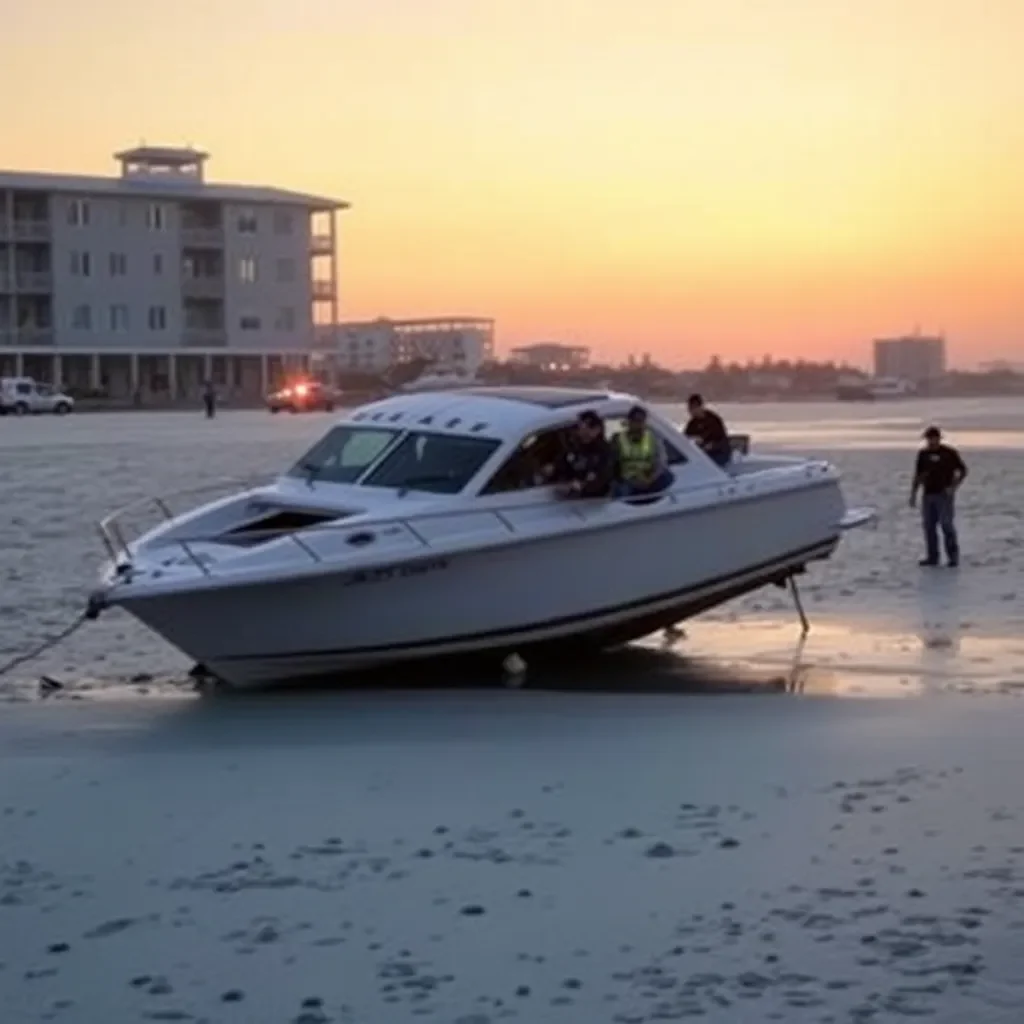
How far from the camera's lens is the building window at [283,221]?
112 metres

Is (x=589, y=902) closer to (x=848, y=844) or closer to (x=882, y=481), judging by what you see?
(x=848, y=844)

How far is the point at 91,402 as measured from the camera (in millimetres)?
97750

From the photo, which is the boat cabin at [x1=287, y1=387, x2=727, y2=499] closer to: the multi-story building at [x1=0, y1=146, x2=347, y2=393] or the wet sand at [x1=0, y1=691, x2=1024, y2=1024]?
the wet sand at [x1=0, y1=691, x2=1024, y2=1024]

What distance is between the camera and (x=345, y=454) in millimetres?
16219

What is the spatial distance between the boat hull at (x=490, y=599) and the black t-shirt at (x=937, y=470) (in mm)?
4710

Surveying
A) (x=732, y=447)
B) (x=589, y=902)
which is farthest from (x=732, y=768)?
(x=732, y=447)

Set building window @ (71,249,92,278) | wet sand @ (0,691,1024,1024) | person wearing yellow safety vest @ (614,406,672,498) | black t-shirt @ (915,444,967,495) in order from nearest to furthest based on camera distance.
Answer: wet sand @ (0,691,1024,1024) → person wearing yellow safety vest @ (614,406,672,498) → black t-shirt @ (915,444,967,495) → building window @ (71,249,92,278)

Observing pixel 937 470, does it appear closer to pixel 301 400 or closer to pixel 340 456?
pixel 340 456

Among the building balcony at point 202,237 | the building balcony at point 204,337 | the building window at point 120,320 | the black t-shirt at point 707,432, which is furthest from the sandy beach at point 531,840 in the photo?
the building balcony at point 202,237

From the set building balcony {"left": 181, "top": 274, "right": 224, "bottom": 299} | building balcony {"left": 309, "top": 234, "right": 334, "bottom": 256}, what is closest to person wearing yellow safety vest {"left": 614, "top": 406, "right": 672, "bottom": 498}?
building balcony {"left": 181, "top": 274, "right": 224, "bottom": 299}

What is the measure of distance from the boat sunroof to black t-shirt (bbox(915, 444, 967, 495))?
19.8 feet

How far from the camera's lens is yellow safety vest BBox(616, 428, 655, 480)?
16.2 m

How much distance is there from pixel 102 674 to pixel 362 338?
16407cm

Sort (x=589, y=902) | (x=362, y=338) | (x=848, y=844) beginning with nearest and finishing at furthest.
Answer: (x=589, y=902) → (x=848, y=844) → (x=362, y=338)
